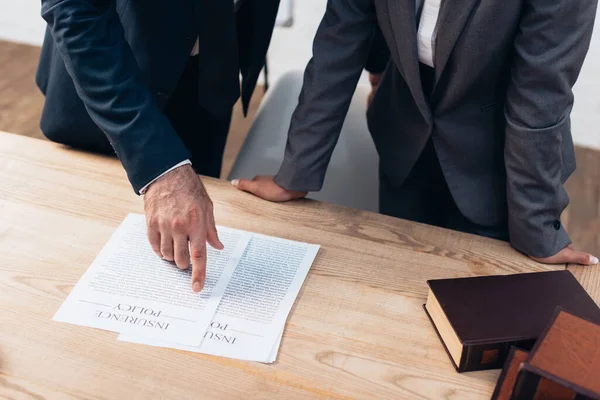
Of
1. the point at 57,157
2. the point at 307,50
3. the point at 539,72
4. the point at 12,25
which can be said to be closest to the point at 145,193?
the point at 57,157

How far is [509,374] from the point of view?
904mm

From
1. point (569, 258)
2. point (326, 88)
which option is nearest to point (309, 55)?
point (326, 88)

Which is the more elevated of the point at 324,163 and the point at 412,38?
the point at 412,38

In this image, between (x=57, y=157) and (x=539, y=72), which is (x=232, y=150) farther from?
(x=539, y=72)

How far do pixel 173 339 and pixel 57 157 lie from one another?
59 centimetres

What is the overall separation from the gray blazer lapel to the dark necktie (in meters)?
0.34

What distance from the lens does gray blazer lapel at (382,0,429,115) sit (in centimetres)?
115

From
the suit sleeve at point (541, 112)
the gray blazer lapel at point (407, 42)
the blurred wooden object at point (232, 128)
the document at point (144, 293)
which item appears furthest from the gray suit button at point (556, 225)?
the blurred wooden object at point (232, 128)

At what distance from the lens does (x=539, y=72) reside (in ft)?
3.57

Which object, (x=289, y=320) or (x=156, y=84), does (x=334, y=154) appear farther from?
(x=289, y=320)

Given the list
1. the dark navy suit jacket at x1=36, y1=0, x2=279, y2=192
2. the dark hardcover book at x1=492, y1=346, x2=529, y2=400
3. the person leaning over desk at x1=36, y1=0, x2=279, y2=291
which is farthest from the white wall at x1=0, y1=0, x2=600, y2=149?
the dark hardcover book at x1=492, y1=346, x2=529, y2=400

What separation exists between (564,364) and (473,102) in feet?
1.91

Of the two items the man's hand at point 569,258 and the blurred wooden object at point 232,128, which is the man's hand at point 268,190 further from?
the blurred wooden object at point 232,128

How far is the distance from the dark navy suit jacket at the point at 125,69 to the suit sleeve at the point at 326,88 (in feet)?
0.71
